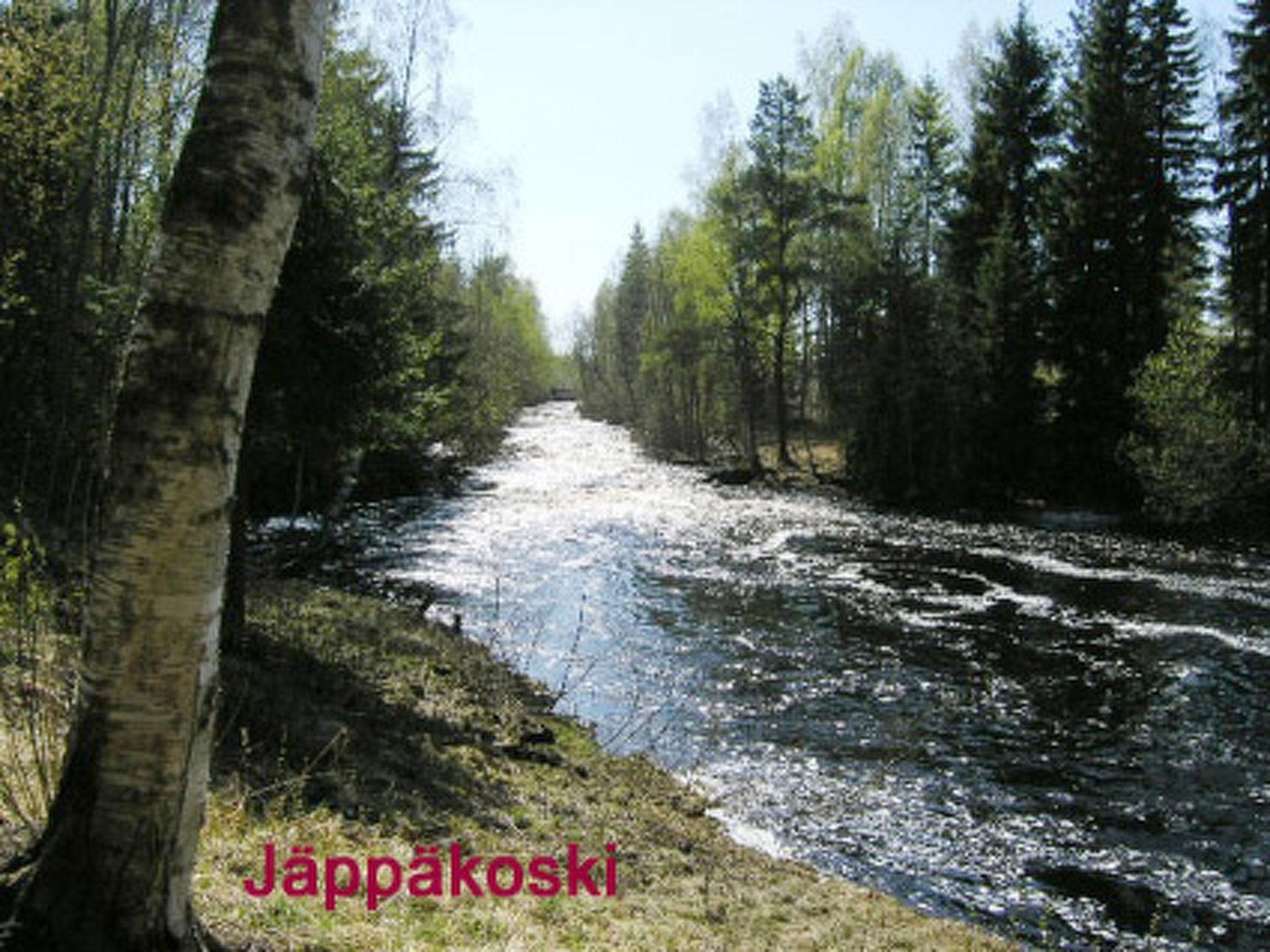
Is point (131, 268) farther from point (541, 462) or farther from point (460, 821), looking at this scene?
point (541, 462)

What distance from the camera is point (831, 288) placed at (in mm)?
34125

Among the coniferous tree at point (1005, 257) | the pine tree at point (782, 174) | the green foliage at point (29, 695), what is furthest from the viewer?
the pine tree at point (782, 174)

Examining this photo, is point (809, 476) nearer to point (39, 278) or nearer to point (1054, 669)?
point (1054, 669)

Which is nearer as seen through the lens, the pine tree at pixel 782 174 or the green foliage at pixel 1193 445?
the green foliage at pixel 1193 445

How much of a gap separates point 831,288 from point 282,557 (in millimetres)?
23608

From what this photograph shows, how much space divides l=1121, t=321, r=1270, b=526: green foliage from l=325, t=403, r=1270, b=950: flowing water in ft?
5.55

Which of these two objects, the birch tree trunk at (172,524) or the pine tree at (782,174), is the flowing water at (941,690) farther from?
the pine tree at (782,174)

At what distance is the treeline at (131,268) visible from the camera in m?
9.27

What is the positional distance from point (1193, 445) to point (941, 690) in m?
15.7

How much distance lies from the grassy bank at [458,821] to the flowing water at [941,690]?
3.18ft

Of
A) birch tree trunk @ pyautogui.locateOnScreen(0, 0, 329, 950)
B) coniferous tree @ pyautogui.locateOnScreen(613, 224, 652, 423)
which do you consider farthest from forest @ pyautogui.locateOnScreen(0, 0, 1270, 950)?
coniferous tree @ pyautogui.locateOnScreen(613, 224, 652, 423)

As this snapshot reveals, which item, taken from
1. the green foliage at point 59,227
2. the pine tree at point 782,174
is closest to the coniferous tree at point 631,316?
the pine tree at point 782,174

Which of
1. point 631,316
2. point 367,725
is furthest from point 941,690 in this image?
point 631,316

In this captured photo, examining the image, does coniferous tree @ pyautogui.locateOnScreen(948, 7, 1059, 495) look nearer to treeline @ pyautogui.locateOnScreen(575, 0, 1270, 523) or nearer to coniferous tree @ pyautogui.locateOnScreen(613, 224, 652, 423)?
treeline @ pyautogui.locateOnScreen(575, 0, 1270, 523)
